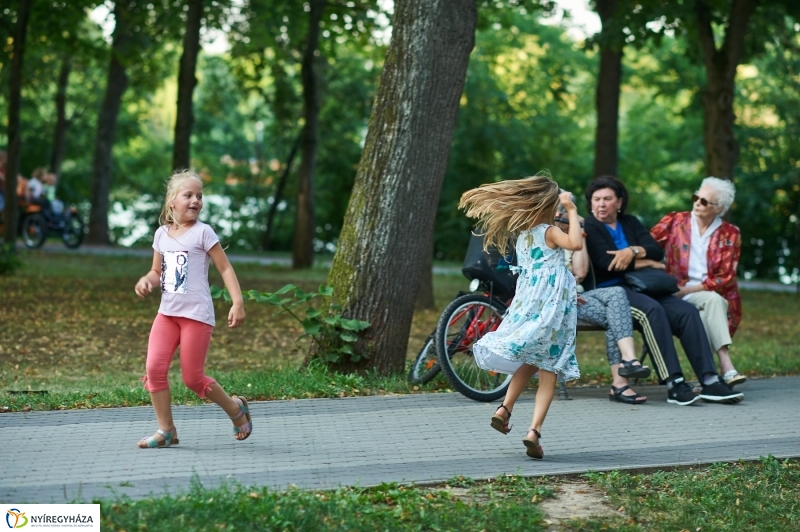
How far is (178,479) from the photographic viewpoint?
543 centimetres

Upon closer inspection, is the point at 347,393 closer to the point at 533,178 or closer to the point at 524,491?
the point at 533,178

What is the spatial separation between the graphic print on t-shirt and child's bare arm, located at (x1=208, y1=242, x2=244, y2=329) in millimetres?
154

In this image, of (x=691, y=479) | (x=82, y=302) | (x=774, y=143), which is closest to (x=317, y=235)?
(x=774, y=143)

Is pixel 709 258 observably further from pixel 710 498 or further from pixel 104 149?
pixel 104 149

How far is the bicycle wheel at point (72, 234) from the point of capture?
2609 cm

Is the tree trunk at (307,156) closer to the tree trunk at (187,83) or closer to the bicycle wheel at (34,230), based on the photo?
the tree trunk at (187,83)

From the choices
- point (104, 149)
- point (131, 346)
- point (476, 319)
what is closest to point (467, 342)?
point (476, 319)

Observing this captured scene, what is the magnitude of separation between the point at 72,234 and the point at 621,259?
1987 cm

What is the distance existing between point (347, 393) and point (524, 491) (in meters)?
2.86

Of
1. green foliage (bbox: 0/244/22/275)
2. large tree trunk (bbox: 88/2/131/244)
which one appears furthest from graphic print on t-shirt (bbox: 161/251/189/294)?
large tree trunk (bbox: 88/2/131/244)

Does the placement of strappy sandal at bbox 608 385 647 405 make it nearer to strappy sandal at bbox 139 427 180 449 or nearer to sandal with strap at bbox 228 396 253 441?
sandal with strap at bbox 228 396 253 441

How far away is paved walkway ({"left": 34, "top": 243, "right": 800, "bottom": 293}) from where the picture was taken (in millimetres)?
24938

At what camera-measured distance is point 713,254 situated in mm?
9008

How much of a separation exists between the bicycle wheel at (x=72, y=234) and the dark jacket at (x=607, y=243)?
1945cm
